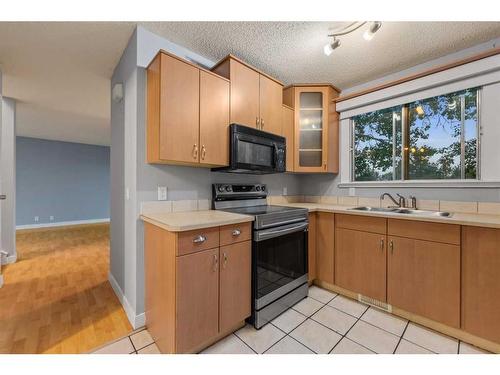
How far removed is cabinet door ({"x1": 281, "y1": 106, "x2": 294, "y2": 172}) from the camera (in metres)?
2.61

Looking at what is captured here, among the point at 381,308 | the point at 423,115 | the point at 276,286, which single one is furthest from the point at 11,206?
the point at 423,115

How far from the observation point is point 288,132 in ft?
8.72

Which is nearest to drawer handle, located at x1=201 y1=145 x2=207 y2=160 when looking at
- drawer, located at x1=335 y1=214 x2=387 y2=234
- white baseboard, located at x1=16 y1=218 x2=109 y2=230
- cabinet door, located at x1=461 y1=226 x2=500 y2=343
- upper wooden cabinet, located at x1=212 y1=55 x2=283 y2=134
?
upper wooden cabinet, located at x1=212 y1=55 x2=283 y2=134

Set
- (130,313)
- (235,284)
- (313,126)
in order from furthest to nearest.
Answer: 1. (313,126)
2. (130,313)
3. (235,284)

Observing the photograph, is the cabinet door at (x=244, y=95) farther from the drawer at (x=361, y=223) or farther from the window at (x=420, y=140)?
the window at (x=420, y=140)

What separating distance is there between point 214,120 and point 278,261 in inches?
51.4

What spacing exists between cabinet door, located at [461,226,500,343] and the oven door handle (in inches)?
45.6

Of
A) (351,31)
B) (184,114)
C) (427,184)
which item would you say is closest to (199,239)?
(184,114)

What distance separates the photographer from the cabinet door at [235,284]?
1.55m

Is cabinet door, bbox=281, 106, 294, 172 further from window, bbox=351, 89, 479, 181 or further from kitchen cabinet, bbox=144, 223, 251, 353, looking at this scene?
kitchen cabinet, bbox=144, 223, 251, 353

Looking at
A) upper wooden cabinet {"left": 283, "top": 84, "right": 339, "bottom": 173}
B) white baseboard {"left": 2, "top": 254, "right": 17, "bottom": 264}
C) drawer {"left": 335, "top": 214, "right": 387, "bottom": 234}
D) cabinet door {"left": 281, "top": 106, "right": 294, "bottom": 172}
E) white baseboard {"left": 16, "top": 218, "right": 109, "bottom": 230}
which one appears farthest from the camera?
white baseboard {"left": 16, "top": 218, "right": 109, "bottom": 230}

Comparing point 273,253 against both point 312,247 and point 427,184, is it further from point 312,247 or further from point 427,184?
point 427,184

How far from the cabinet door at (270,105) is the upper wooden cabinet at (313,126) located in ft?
1.12
